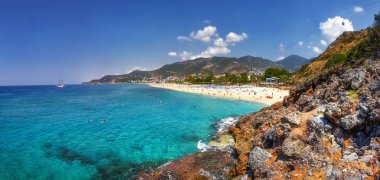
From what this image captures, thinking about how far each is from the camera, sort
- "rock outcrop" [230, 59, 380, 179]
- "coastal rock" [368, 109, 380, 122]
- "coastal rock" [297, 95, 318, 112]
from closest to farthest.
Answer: "rock outcrop" [230, 59, 380, 179], "coastal rock" [368, 109, 380, 122], "coastal rock" [297, 95, 318, 112]

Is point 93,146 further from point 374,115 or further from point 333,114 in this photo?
point 374,115

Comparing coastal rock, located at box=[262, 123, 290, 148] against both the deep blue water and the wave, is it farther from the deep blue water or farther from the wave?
the deep blue water

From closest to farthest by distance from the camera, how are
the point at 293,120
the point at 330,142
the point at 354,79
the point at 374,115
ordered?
the point at 374,115 → the point at 330,142 → the point at 293,120 → the point at 354,79

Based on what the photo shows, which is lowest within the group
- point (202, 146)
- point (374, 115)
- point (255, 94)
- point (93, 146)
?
point (93, 146)

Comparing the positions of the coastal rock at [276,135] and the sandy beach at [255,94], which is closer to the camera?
the coastal rock at [276,135]

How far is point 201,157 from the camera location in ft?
62.0

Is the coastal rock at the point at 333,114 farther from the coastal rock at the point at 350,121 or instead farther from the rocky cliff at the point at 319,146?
the coastal rock at the point at 350,121

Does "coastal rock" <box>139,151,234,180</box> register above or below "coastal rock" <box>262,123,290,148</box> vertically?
below

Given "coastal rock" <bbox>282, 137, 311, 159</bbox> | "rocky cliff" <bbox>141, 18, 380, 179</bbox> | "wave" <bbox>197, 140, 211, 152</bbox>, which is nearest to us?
"rocky cliff" <bbox>141, 18, 380, 179</bbox>

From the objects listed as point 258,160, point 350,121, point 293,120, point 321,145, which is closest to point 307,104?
point 293,120

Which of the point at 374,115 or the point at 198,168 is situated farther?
the point at 198,168

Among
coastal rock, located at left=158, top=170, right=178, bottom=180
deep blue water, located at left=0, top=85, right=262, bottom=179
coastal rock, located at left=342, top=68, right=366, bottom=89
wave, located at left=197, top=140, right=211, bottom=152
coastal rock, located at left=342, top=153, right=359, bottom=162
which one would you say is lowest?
deep blue water, located at left=0, top=85, right=262, bottom=179

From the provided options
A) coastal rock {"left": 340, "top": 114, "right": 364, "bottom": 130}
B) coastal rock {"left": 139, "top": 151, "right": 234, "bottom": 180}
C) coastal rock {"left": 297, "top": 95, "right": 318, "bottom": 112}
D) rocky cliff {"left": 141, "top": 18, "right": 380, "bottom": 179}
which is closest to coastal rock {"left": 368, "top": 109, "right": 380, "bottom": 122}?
rocky cliff {"left": 141, "top": 18, "right": 380, "bottom": 179}

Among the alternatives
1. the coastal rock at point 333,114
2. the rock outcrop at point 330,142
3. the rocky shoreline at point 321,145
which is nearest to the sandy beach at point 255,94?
the rocky shoreline at point 321,145
